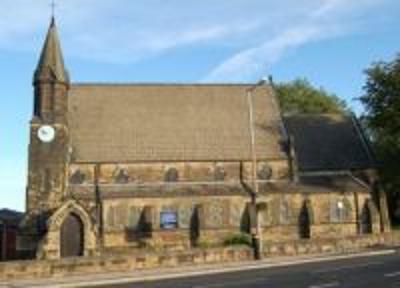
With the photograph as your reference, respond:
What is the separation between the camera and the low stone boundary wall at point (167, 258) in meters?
27.5

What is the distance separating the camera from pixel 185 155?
4938 centimetres

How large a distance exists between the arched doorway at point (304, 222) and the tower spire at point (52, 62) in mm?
20969

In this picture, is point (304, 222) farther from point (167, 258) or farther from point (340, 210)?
point (167, 258)

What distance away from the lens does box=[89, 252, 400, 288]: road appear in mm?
19639

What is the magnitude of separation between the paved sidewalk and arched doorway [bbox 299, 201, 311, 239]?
1231 cm

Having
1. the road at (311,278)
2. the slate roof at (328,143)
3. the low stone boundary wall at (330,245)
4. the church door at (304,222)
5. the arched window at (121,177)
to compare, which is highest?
the slate roof at (328,143)

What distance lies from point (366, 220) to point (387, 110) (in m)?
9.13

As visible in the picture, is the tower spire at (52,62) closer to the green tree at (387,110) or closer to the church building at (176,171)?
the church building at (176,171)

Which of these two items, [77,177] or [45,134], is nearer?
[45,134]

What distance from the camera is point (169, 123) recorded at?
2042 inches

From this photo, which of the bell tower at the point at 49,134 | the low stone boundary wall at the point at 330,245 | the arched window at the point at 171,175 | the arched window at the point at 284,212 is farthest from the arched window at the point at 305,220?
the bell tower at the point at 49,134

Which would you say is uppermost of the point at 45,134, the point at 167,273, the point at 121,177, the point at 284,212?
the point at 45,134

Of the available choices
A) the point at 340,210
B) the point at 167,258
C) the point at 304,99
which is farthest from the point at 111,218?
the point at 304,99

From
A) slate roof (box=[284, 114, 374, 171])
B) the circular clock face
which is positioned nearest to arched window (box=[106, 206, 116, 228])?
the circular clock face
